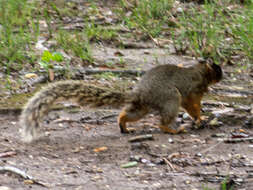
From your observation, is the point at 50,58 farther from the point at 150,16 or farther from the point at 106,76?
the point at 150,16

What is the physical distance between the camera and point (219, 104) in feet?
17.2

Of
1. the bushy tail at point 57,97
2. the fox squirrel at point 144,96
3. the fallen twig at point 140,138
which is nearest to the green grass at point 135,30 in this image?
the fox squirrel at point 144,96

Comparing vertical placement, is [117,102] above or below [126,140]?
above

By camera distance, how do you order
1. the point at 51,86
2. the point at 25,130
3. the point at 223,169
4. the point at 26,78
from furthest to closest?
1. the point at 26,78
2. the point at 51,86
3. the point at 25,130
4. the point at 223,169

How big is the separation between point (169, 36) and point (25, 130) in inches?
170

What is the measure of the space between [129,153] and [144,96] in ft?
2.18

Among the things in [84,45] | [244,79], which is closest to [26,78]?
[84,45]

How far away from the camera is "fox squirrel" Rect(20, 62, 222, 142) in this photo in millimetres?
4160

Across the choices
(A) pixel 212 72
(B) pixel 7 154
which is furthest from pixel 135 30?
(B) pixel 7 154

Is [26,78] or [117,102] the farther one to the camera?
[26,78]

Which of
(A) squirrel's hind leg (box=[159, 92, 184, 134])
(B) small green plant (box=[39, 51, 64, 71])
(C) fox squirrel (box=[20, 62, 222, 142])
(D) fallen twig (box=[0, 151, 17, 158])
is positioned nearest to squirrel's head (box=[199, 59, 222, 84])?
(C) fox squirrel (box=[20, 62, 222, 142])

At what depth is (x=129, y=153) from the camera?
4047mm

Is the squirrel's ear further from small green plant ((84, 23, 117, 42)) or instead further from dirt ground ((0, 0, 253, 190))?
small green plant ((84, 23, 117, 42))

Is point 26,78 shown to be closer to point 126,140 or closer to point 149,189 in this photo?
point 126,140
